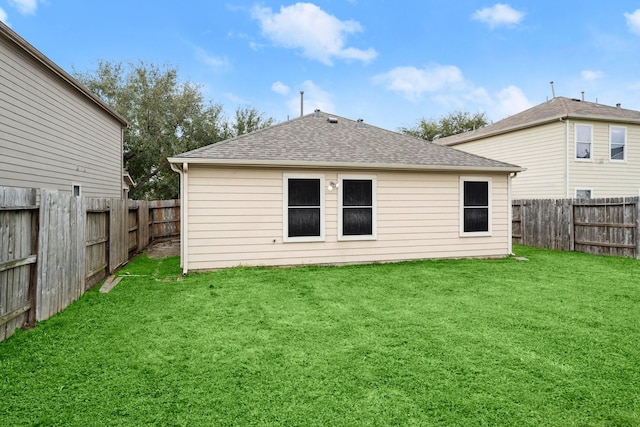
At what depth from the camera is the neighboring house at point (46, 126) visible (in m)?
7.07

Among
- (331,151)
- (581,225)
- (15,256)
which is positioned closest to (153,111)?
(331,151)

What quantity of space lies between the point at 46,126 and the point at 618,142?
1856cm

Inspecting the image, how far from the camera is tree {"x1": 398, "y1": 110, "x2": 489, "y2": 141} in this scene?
32094 millimetres

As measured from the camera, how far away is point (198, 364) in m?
3.24

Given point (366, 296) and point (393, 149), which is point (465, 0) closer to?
point (393, 149)

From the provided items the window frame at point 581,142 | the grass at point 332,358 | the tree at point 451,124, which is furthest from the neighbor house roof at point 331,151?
the tree at point 451,124

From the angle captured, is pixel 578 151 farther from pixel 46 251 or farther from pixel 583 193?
pixel 46 251

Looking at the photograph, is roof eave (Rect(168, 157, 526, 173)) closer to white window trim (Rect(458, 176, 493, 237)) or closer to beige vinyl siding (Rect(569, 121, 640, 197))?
white window trim (Rect(458, 176, 493, 237))

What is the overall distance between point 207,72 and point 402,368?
23.8m

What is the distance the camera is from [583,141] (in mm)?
13539

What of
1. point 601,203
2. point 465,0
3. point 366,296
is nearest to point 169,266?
point 366,296

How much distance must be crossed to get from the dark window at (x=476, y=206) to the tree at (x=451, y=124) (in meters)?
24.4

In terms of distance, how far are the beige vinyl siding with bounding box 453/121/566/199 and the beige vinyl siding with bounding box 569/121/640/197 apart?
37 centimetres

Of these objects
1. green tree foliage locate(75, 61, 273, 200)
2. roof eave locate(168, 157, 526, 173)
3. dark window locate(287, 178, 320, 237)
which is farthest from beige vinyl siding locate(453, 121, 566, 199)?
green tree foliage locate(75, 61, 273, 200)
